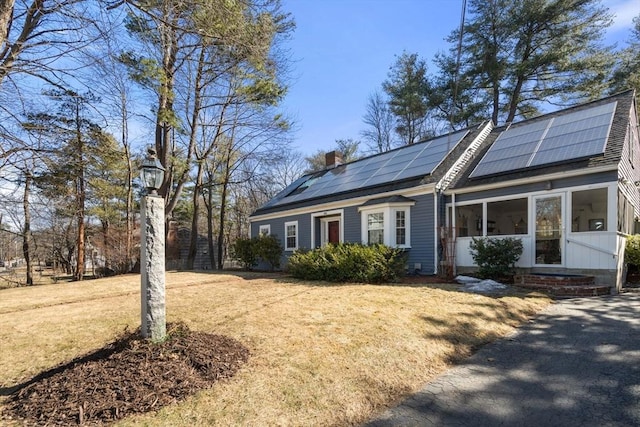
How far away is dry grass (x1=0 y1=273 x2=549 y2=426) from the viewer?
2885 millimetres

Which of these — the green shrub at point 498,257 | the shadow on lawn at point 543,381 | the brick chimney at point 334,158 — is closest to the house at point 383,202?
the green shrub at point 498,257

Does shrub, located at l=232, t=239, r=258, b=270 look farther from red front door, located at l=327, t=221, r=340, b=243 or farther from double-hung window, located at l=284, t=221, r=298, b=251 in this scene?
red front door, located at l=327, t=221, r=340, b=243

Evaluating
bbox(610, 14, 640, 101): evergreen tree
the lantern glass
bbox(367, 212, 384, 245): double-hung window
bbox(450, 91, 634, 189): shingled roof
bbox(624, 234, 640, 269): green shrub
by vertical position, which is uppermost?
bbox(610, 14, 640, 101): evergreen tree

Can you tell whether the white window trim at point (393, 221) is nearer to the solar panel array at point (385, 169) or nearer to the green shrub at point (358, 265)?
the solar panel array at point (385, 169)

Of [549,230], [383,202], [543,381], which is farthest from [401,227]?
[543,381]

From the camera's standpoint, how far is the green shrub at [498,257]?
862cm

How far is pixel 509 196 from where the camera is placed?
360 inches

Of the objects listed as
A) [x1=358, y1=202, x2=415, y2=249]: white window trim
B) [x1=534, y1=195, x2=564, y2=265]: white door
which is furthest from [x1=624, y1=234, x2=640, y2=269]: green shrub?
[x1=358, y1=202, x2=415, y2=249]: white window trim

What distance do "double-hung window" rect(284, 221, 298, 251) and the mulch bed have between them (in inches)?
456

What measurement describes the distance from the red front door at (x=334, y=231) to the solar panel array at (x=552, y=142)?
5.48 m

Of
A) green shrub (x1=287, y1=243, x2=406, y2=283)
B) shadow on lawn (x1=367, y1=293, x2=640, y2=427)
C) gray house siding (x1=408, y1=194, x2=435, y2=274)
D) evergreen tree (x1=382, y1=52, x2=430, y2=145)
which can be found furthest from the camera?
evergreen tree (x1=382, y1=52, x2=430, y2=145)

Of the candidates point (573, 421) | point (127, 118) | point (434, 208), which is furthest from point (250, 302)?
point (127, 118)

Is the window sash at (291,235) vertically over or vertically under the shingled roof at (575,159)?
under

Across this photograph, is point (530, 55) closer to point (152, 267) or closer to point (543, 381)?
point (543, 381)
